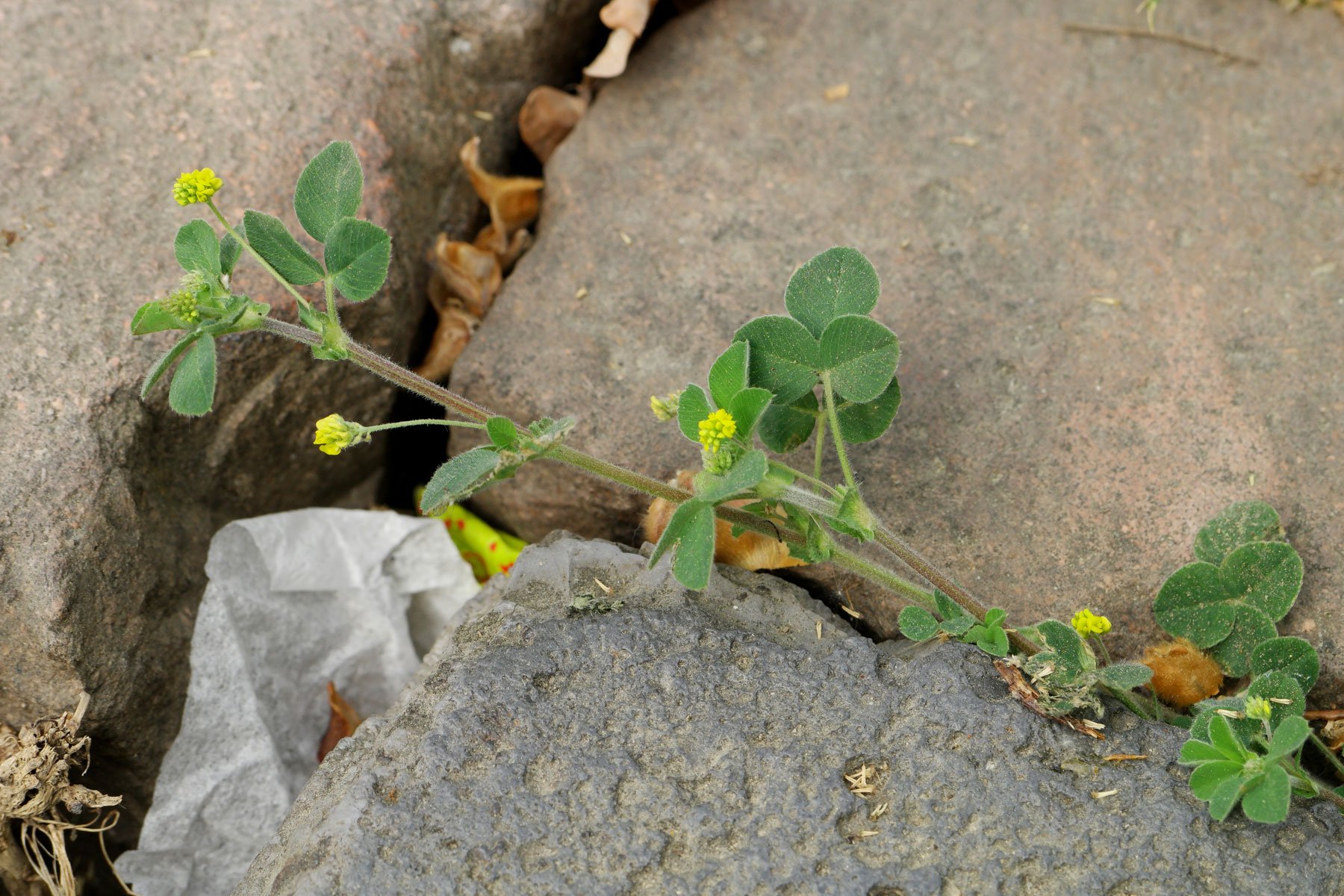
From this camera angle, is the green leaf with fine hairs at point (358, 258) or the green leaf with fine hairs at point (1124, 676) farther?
the green leaf with fine hairs at point (358, 258)

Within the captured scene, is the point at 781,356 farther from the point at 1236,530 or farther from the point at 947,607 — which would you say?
the point at 1236,530

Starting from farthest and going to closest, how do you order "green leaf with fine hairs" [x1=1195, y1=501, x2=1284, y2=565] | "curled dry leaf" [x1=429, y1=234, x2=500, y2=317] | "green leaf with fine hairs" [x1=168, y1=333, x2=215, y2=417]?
"curled dry leaf" [x1=429, y1=234, x2=500, y2=317] < "green leaf with fine hairs" [x1=1195, y1=501, x2=1284, y2=565] < "green leaf with fine hairs" [x1=168, y1=333, x2=215, y2=417]

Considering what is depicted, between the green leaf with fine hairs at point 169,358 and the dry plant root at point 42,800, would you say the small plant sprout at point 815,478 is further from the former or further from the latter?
the dry plant root at point 42,800

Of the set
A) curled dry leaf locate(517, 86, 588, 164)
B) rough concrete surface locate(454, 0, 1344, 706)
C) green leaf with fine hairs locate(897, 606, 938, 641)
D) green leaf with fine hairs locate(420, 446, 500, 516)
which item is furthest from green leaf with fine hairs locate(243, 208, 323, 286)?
green leaf with fine hairs locate(897, 606, 938, 641)

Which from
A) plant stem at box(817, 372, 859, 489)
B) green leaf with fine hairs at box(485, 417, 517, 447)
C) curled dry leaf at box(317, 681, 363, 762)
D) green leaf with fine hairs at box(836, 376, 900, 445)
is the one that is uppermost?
green leaf with fine hairs at box(485, 417, 517, 447)

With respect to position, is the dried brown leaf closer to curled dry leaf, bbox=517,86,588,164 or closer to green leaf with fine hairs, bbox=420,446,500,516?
curled dry leaf, bbox=517,86,588,164

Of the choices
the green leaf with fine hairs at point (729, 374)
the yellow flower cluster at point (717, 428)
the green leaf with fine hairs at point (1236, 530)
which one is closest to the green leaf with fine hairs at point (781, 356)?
the green leaf with fine hairs at point (729, 374)

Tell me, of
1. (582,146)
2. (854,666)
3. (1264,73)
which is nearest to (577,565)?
(854,666)
